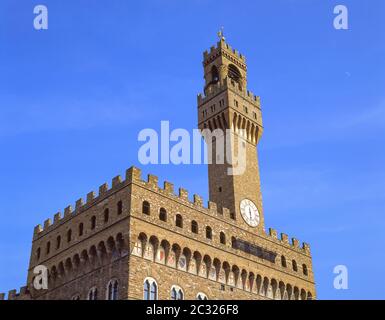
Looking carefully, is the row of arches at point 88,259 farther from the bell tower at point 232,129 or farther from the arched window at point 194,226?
the bell tower at point 232,129

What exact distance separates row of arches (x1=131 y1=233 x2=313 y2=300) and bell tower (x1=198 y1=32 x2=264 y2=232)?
4376mm

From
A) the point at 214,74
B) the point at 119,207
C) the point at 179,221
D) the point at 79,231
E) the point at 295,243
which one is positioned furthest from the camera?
the point at 214,74

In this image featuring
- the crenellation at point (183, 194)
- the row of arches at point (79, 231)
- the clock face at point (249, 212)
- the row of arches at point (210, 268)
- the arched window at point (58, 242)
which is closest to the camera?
the row of arches at point (210, 268)

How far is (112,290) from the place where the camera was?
1339 inches

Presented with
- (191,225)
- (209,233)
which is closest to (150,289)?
(191,225)

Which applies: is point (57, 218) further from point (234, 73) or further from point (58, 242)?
point (234, 73)

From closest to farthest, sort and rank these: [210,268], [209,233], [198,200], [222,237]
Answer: [210,268] < [209,233] < [198,200] < [222,237]

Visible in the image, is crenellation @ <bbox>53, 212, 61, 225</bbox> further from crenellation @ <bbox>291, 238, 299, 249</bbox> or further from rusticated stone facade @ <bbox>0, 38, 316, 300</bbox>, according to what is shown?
crenellation @ <bbox>291, 238, 299, 249</bbox>

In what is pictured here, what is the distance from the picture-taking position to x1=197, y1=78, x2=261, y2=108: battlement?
49.8 metres

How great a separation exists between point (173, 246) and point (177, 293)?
10.4 feet

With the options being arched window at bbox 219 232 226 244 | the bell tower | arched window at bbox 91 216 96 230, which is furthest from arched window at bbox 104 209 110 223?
the bell tower

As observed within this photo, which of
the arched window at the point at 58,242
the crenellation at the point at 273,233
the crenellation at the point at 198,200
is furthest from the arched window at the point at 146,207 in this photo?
the crenellation at the point at 273,233

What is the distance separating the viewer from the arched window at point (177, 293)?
35.2 m

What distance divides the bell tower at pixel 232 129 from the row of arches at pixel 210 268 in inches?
172
